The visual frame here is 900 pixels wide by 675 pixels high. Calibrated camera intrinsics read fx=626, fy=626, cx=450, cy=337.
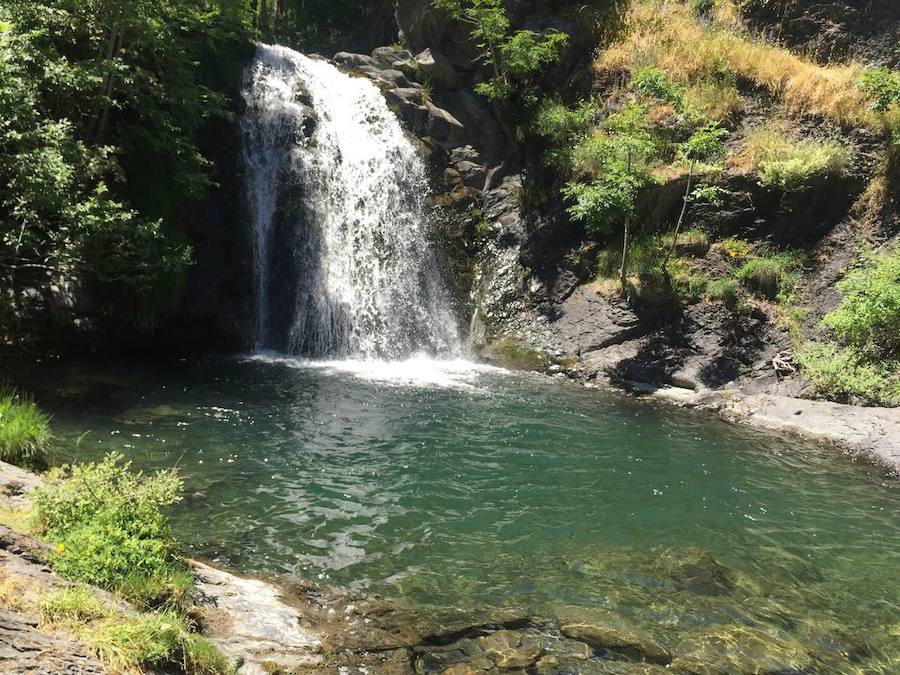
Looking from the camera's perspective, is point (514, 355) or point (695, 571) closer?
point (695, 571)

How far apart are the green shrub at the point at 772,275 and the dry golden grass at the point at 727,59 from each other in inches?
191

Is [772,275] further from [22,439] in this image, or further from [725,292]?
[22,439]

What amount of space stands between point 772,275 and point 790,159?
352cm

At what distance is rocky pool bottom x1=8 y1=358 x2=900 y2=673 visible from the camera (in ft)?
18.9

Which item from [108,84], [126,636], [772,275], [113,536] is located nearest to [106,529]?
[113,536]

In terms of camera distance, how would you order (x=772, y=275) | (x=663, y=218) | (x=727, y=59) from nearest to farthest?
1. (x=772, y=275)
2. (x=663, y=218)
3. (x=727, y=59)

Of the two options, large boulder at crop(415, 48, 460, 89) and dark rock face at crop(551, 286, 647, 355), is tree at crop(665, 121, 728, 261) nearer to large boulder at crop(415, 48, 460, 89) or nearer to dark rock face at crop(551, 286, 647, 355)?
dark rock face at crop(551, 286, 647, 355)

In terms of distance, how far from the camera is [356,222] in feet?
66.2

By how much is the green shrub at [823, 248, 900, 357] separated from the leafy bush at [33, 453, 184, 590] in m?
15.3

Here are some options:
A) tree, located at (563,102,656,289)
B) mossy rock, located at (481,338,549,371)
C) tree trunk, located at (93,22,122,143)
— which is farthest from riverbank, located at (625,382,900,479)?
tree trunk, located at (93,22,122,143)

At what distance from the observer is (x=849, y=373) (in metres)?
14.4

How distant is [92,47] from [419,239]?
405 inches

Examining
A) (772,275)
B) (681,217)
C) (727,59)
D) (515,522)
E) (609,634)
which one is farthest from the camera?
(727,59)

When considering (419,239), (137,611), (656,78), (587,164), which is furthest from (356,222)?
(137,611)
